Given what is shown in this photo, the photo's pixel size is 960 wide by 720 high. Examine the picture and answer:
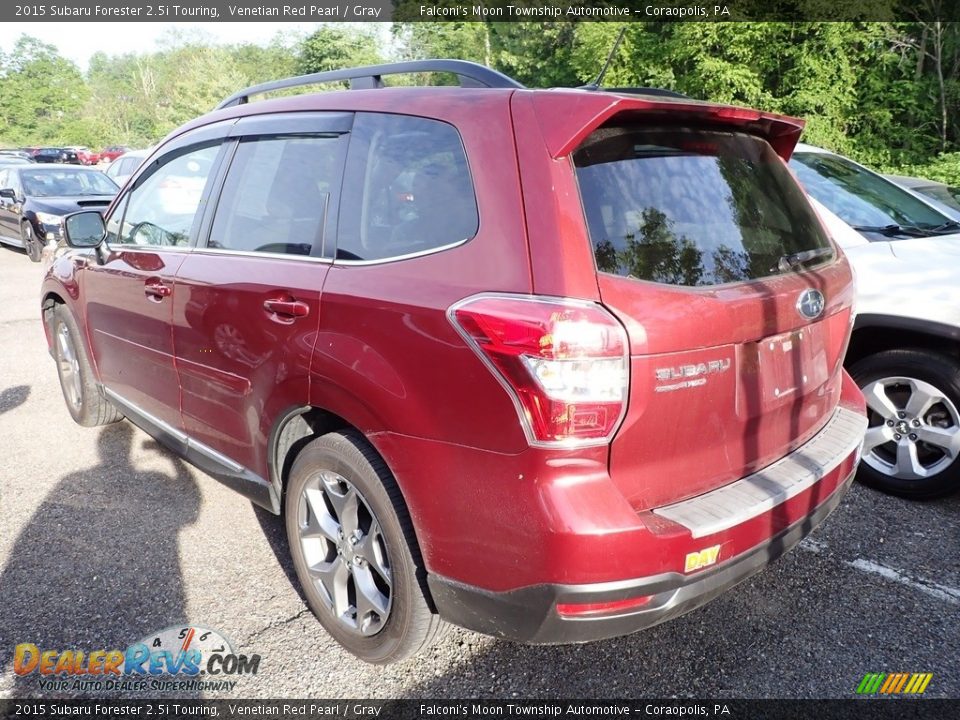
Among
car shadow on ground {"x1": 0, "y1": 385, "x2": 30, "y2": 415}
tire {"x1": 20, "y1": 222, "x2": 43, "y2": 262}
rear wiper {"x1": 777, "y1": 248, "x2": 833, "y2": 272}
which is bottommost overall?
tire {"x1": 20, "y1": 222, "x2": 43, "y2": 262}

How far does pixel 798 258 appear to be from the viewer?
8.00ft

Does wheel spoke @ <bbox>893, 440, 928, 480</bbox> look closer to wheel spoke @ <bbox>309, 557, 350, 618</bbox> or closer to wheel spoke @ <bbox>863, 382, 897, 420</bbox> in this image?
wheel spoke @ <bbox>863, 382, 897, 420</bbox>

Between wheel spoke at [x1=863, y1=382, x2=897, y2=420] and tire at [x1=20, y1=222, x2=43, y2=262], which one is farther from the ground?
wheel spoke at [x1=863, y1=382, x2=897, y2=420]

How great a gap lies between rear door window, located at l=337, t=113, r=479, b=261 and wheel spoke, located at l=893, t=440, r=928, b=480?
284 centimetres

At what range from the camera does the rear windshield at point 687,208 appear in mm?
1964

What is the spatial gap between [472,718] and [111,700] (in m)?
1.21

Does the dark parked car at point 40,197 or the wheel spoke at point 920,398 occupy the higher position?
the wheel spoke at point 920,398

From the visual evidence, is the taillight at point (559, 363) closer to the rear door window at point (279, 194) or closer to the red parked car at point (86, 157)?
the rear door window at point (279, 194)

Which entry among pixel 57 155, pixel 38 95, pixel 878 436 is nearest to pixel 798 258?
pixel 878 436

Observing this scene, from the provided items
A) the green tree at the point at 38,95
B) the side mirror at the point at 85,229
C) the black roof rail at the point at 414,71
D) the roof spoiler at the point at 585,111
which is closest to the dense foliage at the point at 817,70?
the side mirror at the point at 85,229

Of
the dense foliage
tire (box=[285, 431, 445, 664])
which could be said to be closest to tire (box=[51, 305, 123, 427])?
tire (box=[285, 431, 445, 664])

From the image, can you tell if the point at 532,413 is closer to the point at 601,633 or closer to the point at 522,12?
the point at 601,633

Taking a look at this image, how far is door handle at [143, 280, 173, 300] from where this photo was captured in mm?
3135

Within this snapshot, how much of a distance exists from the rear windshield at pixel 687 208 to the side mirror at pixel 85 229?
3.01 meters
